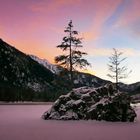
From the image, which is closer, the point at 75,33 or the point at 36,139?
the point at 36,139

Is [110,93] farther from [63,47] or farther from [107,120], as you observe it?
[63,47]

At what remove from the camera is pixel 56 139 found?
6.36 metres

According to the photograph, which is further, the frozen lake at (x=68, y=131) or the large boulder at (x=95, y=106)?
the large boulder at (x=95, y=106)

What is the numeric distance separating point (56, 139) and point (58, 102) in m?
6.36

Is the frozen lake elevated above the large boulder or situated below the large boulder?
below

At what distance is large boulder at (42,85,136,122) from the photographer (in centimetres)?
1161

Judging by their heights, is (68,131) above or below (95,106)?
below

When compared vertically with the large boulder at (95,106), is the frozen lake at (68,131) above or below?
below

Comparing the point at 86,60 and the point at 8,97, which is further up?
the point at 86,60

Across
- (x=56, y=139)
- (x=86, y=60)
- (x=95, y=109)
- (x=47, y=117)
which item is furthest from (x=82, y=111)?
(x=86, y=60)

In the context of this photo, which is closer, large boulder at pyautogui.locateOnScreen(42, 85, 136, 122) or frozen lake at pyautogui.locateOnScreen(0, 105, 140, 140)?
frozen lake at pyautogui.locateOnScreen(0, 105, 140, 140)

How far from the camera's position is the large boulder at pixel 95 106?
38.1ft

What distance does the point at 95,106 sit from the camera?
1186 centimetres

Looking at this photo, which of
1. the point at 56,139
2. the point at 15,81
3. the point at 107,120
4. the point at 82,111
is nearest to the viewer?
the point at 56,139
